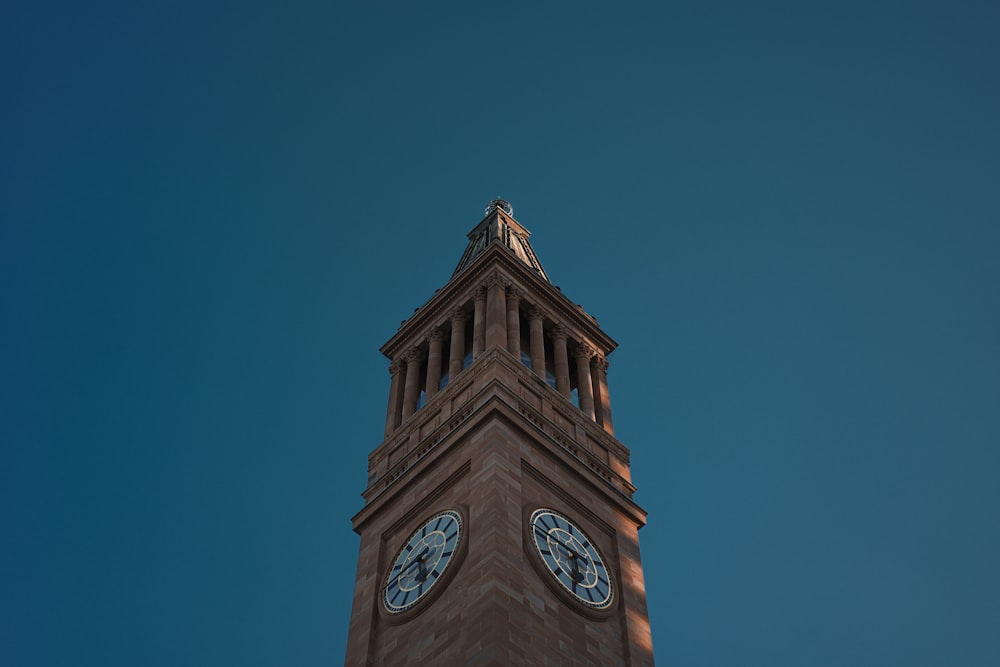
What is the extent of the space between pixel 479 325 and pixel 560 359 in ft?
14.9

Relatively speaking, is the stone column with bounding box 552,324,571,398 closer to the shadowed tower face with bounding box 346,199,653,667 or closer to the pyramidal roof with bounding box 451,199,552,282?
the shadowed tower face with bounding box 346,199,653,667

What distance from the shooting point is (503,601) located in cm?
4356

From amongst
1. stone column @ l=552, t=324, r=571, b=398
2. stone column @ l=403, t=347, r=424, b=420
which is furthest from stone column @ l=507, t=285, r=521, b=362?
stone column @ l=403, t=347, r=424, b=420

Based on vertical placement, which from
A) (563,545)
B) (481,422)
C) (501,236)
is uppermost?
(501,236)

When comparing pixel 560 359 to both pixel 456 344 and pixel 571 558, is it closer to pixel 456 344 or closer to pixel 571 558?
pixel 456 344

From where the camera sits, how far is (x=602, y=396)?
61.8 metres

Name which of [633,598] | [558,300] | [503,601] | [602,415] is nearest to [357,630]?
[503,601]

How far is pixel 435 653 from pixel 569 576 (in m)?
6.55

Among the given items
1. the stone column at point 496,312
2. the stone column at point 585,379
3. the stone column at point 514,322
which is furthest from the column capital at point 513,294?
the stone column at point 585,379

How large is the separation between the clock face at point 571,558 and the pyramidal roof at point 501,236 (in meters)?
19.9

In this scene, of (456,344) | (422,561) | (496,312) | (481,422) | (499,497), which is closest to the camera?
(499,497)

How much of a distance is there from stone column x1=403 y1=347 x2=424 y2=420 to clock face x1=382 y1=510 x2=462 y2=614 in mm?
9973

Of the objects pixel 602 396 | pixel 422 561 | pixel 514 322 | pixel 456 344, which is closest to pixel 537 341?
pixel 514 322

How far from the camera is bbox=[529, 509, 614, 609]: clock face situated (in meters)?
47.3
